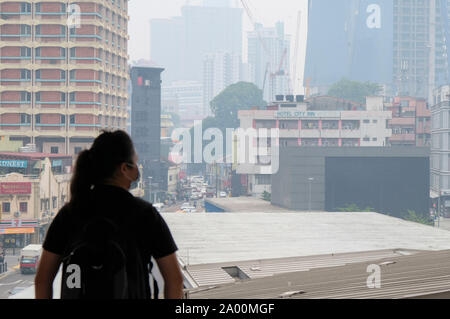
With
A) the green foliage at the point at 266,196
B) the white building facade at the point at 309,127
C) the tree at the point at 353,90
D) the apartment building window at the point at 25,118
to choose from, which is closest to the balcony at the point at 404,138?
the white building facade at the point at 309,127

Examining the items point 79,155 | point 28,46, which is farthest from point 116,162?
point 28,46

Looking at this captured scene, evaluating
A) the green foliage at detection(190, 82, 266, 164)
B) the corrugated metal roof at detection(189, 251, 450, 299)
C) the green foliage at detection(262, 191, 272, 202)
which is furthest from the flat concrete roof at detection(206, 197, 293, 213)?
the green foliage at detection(190, 82, 266, 164)

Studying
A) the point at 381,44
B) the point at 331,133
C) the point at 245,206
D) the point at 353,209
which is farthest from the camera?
the point at 381,44

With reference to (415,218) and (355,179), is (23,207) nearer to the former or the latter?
(355,179)

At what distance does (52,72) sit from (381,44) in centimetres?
12329

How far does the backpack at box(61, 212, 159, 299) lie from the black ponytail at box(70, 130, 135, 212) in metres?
0.17

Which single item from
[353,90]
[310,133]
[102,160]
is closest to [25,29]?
[310,133]

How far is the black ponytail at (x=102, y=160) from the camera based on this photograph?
226 centimetres

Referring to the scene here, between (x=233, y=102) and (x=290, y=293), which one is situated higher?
(x=233, y=102)

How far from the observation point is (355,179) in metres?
61.3

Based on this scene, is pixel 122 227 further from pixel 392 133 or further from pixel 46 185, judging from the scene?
pixel 392 133

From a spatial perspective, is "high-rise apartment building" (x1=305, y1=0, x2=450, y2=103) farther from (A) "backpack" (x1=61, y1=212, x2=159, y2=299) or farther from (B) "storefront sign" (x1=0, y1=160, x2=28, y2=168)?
(A) "backpack" (x1=61, y1=212, x2=159, y2=299)

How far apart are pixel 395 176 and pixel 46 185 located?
1267 inches

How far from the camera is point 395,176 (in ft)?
198
